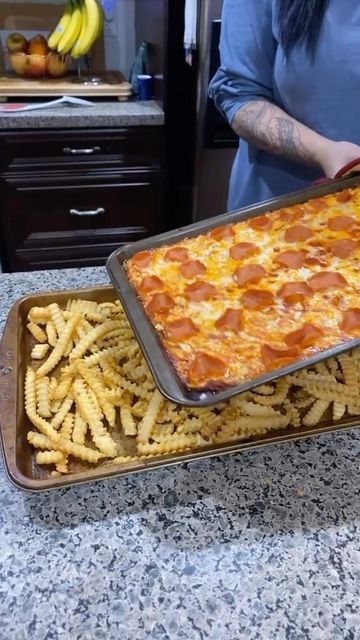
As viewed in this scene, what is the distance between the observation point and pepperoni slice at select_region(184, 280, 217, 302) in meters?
0.87

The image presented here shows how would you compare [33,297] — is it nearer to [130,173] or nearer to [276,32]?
[276,32]

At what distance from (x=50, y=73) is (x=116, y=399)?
2150mm

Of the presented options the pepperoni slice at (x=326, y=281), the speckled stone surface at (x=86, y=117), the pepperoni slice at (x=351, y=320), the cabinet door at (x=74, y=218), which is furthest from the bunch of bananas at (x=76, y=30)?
the pepperoni slice at (x=351, y=320)

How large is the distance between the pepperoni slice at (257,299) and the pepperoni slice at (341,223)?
→ 9.7 inches

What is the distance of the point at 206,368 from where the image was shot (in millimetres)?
722

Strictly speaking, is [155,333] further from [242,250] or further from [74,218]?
[74,218]

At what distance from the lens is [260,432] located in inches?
29.0

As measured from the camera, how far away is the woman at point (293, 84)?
1.16 meters

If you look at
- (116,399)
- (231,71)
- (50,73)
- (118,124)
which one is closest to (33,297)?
(116,399)

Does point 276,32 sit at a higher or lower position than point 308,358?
higher

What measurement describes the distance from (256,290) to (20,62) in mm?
2074

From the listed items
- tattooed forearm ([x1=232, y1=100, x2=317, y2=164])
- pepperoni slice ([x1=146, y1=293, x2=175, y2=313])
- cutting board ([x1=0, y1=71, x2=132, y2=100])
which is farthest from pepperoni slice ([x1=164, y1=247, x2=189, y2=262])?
cutting board ([x1=0, y1=71, x2=132, y2=100])

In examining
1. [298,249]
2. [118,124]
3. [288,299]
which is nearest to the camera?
[288,299]

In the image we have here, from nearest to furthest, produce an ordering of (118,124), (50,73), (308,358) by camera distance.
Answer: (308,358) → (118,124) → (50,73)
